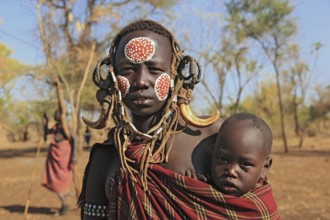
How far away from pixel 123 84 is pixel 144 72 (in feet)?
0.31

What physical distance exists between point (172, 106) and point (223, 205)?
1.42 ft

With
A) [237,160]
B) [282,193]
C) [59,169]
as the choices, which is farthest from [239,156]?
[282,193]

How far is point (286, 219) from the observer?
7078mm

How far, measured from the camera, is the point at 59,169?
782 cm

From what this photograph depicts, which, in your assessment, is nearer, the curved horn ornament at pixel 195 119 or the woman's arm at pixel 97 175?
the curved horn ornament at pixel 195 119

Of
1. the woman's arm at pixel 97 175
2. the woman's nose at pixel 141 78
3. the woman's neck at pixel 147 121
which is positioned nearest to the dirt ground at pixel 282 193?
the woman's arm at pixel 97 175

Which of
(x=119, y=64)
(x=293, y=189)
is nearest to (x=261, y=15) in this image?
(x=293, y=189)

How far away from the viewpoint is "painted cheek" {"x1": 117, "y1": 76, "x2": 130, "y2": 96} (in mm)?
1653

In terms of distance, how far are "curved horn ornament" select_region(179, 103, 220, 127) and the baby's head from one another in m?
0.10

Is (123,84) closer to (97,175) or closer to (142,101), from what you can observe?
(142,101)

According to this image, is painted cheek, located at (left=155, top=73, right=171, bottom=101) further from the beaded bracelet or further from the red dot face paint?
the beaded bracelet

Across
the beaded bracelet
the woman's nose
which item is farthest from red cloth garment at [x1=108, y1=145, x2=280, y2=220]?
the woman's nose

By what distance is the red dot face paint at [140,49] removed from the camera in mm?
1644

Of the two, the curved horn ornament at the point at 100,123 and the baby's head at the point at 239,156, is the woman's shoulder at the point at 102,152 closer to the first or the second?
the curved horn ornament at the point at 100,123
